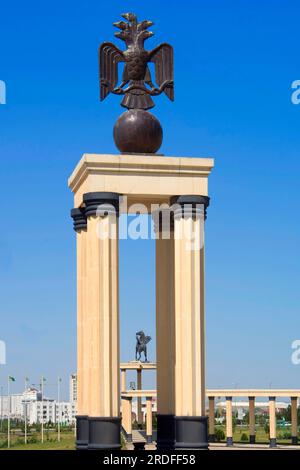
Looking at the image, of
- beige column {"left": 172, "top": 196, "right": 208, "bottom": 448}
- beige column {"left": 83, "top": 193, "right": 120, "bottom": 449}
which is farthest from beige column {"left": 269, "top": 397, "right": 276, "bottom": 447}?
beige column {"left": 83, "top": 193, "right": 120, "bottom": 449}

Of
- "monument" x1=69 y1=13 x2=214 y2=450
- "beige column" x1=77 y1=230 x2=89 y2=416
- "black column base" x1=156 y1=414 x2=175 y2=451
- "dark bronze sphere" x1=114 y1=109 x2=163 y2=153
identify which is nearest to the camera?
"monument" x1=69 y1=13 x2=214 y2=450

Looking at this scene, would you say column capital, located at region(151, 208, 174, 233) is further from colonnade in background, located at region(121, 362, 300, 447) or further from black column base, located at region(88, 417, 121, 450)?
colonnade in background, located at region(121, 362, 300, 447)

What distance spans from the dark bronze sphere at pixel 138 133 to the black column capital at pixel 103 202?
2.12 meters

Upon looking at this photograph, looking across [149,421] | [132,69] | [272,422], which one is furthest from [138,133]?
[149,421]

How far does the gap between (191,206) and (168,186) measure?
2.86 ft

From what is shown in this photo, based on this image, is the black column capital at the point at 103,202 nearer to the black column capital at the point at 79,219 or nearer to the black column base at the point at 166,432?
the black column capital at the point at 79,219

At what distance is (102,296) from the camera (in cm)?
3136

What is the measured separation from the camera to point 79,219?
34344mm

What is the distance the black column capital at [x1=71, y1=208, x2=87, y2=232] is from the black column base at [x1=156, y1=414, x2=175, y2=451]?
20.2 feet

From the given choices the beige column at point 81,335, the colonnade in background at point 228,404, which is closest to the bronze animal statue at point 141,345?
the colonnade in background at point 228,404

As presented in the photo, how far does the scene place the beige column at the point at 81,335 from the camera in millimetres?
33188

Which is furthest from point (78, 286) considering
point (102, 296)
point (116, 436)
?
point (116, 436)

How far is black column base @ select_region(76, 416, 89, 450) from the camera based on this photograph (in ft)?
110

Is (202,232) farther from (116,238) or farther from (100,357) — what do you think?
(100,357)
